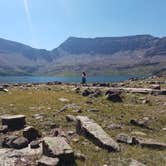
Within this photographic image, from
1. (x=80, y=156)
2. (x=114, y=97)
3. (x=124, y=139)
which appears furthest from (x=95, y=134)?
(x=114, y=97)

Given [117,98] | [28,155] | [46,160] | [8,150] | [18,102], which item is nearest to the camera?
[46,160]

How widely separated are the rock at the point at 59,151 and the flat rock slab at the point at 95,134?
7.48ft

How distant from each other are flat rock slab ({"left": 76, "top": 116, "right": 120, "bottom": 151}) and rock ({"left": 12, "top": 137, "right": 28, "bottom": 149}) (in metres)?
3.11

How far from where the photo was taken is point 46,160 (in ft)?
39.9

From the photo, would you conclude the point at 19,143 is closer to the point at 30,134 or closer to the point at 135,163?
the point at 30,134

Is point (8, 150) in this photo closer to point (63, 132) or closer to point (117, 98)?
point (63, 132)

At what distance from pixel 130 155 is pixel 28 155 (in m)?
4.56

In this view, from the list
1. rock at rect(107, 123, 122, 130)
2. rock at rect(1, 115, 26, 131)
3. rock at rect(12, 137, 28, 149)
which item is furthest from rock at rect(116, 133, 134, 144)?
rock at rect(1, 115, 26, 131)

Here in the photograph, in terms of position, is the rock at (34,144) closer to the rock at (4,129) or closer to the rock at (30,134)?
the rock at (30,134)

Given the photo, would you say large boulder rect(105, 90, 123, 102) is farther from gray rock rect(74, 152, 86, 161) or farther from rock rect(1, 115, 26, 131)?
gray rock rect(74, 152, 86, 161)

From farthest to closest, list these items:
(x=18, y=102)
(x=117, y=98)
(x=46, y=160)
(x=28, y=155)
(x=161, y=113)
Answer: (x=117, y=98)
(x=18, y=102)
(x=161, y=113)
(x=28, y=155)
(x=46, y=160)

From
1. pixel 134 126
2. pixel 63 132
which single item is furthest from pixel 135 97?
pixel 63 132

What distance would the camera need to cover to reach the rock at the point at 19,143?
1505cm

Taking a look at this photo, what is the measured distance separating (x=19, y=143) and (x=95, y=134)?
148 inches
